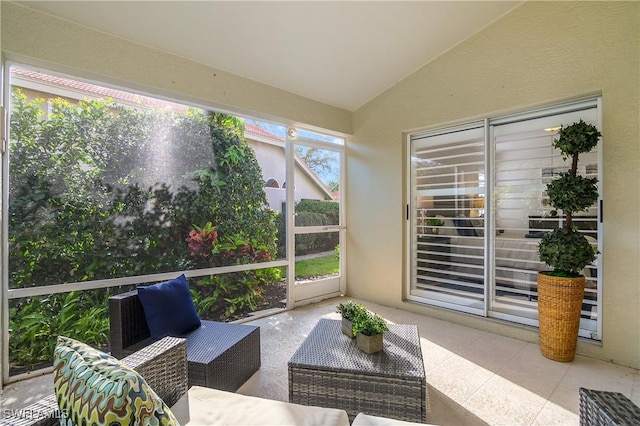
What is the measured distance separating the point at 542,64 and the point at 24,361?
517 centimetres

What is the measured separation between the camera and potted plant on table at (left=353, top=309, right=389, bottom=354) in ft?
6.27

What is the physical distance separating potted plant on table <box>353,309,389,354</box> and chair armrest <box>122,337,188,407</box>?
3.39ft

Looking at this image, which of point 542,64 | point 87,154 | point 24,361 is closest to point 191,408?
point 24,361

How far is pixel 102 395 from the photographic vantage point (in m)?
0.77

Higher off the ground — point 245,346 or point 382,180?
point 382,180

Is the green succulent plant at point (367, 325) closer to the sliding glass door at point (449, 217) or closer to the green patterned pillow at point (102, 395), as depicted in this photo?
the green patterned pillow at point (102, 395)

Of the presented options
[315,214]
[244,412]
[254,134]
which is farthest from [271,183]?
[244,412]

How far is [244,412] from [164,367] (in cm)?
42

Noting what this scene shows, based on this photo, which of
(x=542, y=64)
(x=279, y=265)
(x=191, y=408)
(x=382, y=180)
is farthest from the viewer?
(x=382, y=180)

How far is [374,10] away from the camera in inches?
107

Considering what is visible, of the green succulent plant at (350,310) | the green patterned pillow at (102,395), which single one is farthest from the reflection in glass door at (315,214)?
the green patterned pillow at (102,395)

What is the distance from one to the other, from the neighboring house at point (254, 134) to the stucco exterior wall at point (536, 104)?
36.0 inches

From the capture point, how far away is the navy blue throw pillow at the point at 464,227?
3.59 m

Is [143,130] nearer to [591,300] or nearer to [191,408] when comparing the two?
[191,408]
